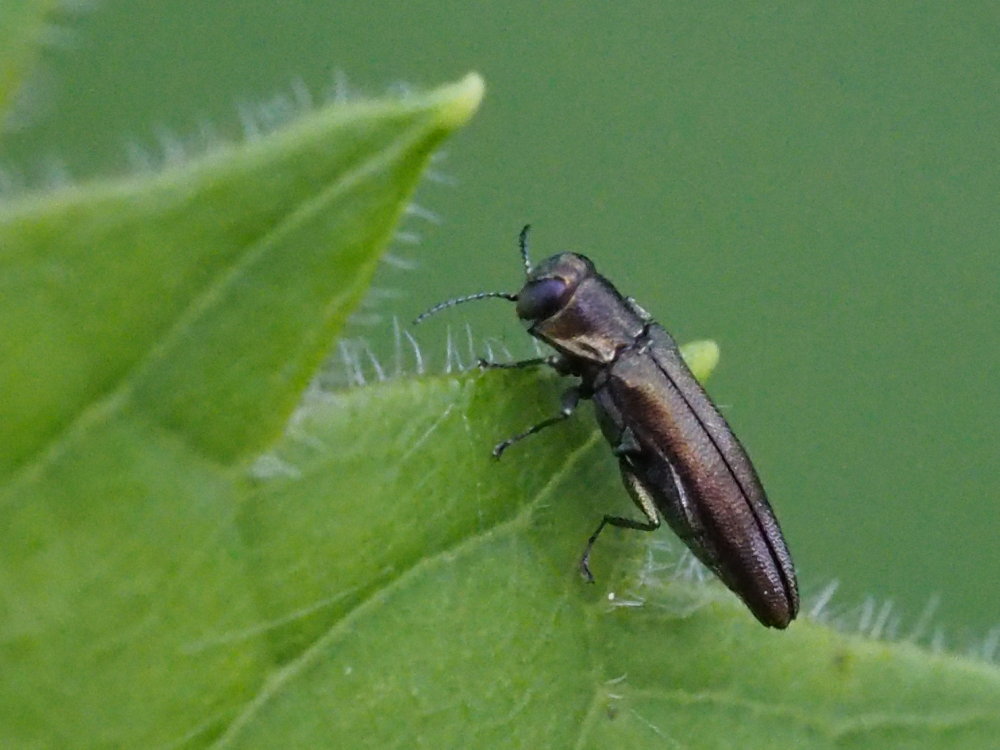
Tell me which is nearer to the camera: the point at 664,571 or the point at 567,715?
the point at 567,715

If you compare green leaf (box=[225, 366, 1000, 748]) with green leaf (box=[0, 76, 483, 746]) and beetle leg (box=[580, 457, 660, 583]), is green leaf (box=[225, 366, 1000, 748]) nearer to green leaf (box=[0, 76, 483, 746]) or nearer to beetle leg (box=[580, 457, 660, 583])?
beetle leg (box=[580, 457, 660, 583])

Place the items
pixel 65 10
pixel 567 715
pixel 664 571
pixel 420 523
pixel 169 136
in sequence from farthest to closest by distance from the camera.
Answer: pixel 664 571 → pixel 567 715 → pixel 420 523 → pixel 169 136 → pixel 65 10

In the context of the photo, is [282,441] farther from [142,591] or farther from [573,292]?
[573,292]

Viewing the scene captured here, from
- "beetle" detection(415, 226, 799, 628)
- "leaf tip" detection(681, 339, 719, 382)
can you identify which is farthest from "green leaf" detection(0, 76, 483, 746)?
"beetle" detection(415, 226, 799, 628)

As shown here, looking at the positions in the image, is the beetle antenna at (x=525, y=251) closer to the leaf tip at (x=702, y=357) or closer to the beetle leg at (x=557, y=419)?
the beetle leg at (x=557, y=419)


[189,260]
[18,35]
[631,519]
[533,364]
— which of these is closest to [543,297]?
[533,364]

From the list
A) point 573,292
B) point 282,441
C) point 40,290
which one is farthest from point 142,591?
point 573,292

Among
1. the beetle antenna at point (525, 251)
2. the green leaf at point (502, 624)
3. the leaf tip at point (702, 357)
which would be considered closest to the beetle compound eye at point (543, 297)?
the beetle antenna at point (525, 251)

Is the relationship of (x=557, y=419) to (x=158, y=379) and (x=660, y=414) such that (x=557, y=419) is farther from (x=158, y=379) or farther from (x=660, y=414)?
(x=158, y=379)
